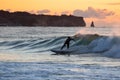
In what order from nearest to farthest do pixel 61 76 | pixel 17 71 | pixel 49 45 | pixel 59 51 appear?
pixel 61 76 < pixel 17 71 < pixel 59 51 < pixel 49 45

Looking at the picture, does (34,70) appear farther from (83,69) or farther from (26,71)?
(83,69)

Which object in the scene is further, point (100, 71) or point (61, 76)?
point (100, 71)

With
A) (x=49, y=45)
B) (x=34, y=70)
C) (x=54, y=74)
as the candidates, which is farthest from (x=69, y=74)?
(x=49, y=45)

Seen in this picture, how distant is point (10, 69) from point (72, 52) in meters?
12.9

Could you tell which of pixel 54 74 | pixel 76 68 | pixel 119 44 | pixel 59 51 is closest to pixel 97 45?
pixel 119 44

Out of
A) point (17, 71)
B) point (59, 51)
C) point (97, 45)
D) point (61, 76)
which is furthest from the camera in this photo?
point (97, 45)

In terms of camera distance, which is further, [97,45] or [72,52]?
[97,45]

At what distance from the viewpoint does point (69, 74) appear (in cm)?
1906

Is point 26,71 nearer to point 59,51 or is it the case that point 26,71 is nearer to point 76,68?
point 76,68

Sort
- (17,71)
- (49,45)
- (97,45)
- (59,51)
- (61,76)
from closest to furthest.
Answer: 1. (61,76)
2. (17,71)
3. (59,51)
4. (97,45)
5. (49,45)

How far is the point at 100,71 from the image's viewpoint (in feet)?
65.7

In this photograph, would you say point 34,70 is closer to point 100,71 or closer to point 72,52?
point 100,71

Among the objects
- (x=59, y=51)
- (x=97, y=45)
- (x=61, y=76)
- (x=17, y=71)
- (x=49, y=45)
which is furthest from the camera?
(x=49, y=45)

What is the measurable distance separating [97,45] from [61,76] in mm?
18471
